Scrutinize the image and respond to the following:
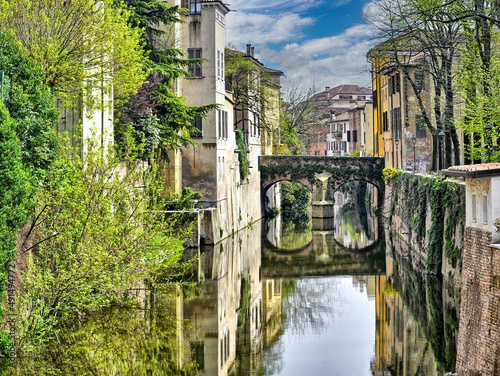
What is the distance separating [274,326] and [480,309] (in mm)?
8003

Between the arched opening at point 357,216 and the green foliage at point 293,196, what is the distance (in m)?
2.72

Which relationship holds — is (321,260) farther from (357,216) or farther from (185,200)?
(357,216)

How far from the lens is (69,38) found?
829 inches

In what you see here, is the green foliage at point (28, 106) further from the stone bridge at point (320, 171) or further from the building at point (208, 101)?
the stone bridge at point (320, 171)

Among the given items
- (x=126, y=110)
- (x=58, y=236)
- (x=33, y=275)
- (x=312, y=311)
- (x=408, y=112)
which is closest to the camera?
(x=33, y=275)

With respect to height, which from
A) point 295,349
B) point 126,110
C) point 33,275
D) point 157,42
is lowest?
point 295,349

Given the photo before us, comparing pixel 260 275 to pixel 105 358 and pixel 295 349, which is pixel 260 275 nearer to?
pixel 295 349

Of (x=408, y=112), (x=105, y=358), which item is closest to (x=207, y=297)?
(x=105, y=358)

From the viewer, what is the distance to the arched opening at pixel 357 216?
47.0 m

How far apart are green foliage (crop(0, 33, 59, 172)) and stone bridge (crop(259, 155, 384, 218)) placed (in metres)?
42.3

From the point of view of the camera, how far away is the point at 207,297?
26609mm

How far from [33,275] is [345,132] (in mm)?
85823

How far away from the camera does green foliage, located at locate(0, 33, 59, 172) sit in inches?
671

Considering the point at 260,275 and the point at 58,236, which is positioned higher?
the point at 58,236
